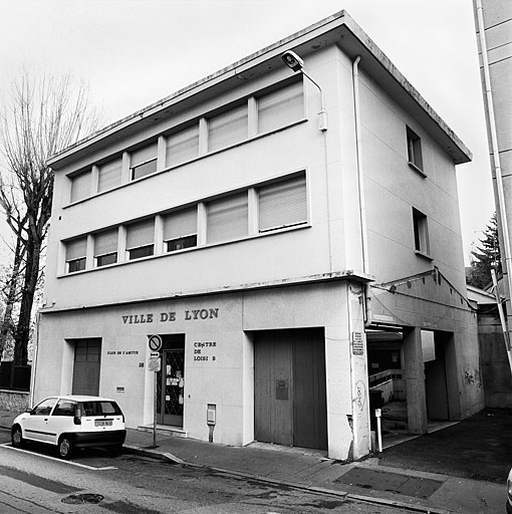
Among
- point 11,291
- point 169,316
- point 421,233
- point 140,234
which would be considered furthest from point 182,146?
point 11,291

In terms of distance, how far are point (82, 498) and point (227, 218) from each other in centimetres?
858

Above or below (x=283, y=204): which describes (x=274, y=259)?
below

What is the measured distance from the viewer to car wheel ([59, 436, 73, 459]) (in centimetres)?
1124

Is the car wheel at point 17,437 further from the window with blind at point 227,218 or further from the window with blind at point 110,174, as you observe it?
the window with blind at point 110,174

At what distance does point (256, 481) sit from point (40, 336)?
13358mm

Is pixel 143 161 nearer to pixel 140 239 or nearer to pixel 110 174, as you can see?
pixel 110 174

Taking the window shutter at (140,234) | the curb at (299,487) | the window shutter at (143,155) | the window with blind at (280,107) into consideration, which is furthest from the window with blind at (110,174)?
the curb at (299,487)

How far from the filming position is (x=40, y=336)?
19.9 metres

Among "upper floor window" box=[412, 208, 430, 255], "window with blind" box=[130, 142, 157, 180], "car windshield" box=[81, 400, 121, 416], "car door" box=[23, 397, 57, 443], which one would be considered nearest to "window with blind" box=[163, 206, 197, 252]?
"window with blind" box=[130, 142, 157, 180]

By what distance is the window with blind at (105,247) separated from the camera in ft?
59.7

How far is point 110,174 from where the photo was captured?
19.1m

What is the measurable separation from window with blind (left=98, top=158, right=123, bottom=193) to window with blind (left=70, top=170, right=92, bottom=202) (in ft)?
2.36

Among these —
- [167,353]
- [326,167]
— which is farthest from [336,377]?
[167,353]

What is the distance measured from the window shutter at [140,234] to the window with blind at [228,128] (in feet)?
11.4
